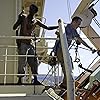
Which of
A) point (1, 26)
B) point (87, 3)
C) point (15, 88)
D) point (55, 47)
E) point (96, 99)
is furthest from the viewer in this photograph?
point (87, 3)

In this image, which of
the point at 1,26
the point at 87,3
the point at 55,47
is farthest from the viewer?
the point at 87,3

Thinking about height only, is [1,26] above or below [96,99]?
above

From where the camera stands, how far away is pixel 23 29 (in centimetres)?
522

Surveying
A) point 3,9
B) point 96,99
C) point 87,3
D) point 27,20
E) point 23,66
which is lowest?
point 96,99

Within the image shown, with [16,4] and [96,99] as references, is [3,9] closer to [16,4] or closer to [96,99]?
[16,4]

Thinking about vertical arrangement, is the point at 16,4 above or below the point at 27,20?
above

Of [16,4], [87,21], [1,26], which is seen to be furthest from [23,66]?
[87,21]

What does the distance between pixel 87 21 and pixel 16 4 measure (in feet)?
8.79

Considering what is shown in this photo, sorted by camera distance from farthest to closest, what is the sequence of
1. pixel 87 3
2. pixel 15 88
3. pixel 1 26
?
1. pixel 87 3
2. pixel 1 26
3. pixel 15 88

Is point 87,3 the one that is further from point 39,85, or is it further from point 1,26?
point 39,85

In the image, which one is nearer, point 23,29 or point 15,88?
point 15,88

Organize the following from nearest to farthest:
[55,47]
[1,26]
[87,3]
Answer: [55,47]
[1,26]
[87,3]

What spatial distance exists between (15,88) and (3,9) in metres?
2.49

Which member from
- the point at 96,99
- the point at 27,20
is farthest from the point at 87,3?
the point at 27,20
